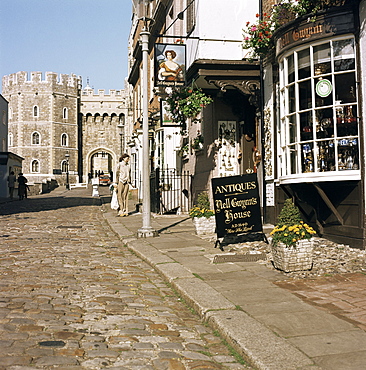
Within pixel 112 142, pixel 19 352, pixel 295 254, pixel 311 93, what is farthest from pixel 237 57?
pixel 112 142

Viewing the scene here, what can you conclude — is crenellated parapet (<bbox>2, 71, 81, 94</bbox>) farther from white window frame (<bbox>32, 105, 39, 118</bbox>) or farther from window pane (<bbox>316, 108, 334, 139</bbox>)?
window pane (<bbox>316, 108, 334, 139</bbox>)

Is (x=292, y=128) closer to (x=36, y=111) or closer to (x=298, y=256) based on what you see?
(x=298, y=256)

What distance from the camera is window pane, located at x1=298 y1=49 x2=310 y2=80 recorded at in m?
8.33

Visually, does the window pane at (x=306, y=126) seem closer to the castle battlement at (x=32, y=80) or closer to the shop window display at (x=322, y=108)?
the shop window display at (x=322, y=108)

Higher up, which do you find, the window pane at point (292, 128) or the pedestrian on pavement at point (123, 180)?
the window pane at point (292, 128)

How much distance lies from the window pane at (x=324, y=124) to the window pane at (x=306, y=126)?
7.4 inches

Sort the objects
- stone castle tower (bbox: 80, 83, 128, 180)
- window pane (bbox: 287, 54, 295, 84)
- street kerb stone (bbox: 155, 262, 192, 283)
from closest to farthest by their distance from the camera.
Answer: street kerb stone (bbox: 155, 262, 192, 283)
window pane (bbox: 287, 54, 295, 84)
stone castle tower (bbox: 80, 83, 128, 180)

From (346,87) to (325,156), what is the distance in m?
1.18

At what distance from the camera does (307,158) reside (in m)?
8.38

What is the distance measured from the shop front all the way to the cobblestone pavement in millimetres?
3266

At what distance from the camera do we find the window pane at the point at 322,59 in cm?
800

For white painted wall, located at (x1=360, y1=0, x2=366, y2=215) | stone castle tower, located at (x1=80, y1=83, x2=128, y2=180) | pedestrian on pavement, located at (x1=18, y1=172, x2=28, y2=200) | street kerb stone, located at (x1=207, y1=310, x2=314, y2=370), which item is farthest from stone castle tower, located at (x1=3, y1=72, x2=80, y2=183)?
street kerb stone, located at (x1=207, y1=310, x2=314, y2=370)

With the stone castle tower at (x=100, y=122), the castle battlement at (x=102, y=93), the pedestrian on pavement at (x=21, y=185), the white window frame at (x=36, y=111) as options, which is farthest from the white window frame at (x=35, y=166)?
the pedestrian on pavement at (x=21, y=185)

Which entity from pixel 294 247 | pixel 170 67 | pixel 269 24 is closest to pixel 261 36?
pixel 269 24
